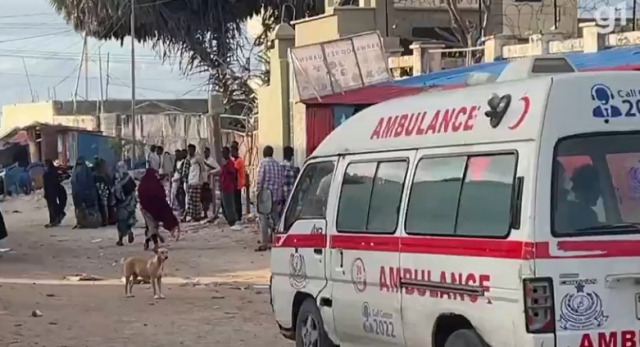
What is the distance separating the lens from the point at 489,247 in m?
6.45

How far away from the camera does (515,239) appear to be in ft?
20.4

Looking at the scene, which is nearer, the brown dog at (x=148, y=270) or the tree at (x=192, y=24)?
the brown dog at (x=148, y=270)

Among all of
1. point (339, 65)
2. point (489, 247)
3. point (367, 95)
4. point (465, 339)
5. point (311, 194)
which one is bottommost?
point (465, 339)

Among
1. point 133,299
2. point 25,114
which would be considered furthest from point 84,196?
point 25,114

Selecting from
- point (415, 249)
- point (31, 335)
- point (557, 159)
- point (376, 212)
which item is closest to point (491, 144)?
point (557, 159)

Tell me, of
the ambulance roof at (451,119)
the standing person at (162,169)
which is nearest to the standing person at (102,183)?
the standing person at (162,169)

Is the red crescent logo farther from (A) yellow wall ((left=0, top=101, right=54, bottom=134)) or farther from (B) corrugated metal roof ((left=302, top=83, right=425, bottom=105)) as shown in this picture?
(A) yellow wall ((left=0, top=101, right=54, bottom=134))

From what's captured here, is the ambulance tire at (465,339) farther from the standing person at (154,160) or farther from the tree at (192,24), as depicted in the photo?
the tree at (192,24)

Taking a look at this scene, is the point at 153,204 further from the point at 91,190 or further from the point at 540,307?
the point at 540,307

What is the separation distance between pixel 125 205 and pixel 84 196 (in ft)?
13.2

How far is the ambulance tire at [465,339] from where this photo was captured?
259 inches

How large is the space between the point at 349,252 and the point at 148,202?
1167 centimetres

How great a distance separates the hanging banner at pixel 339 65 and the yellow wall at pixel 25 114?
41234mm

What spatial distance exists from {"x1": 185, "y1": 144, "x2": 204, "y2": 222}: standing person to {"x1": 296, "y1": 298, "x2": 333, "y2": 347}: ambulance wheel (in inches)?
629
